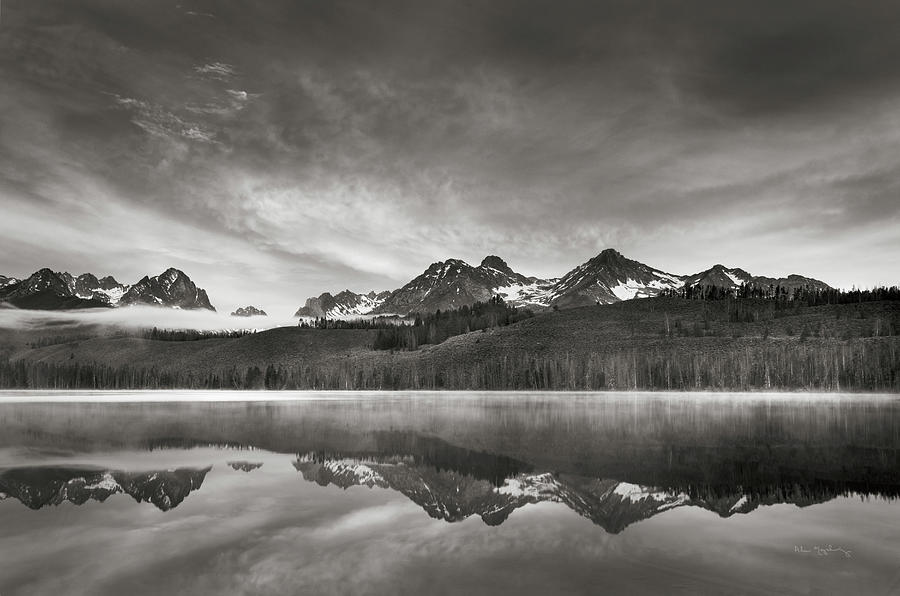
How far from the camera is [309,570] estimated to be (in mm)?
11172

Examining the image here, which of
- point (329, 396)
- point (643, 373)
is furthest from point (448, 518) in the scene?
point (643, 373)

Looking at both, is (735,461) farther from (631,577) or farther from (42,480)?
(42,480)

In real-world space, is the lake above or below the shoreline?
above

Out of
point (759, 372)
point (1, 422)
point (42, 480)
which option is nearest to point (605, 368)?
point (759, 372)

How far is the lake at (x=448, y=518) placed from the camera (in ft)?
35.4
